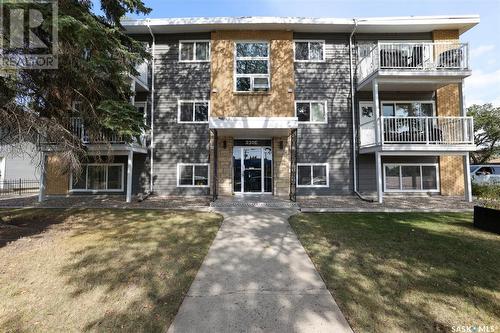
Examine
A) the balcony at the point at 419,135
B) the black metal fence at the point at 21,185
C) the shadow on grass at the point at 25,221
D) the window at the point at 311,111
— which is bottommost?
the shadow on grass at the point at 25,221

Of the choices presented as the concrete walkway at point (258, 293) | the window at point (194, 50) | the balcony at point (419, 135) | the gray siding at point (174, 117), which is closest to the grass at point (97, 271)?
the concrete walkway at point (258, 293)

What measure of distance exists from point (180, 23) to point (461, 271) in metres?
13.7

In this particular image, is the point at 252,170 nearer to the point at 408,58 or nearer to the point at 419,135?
the point at 419,135

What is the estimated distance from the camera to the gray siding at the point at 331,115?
42.6 feet

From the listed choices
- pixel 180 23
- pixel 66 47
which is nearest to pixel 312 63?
pixel 180 23

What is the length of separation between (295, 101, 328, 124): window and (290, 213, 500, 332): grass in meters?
6.82

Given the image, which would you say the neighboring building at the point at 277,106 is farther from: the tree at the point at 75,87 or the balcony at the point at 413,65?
the tree at the point at 75,87

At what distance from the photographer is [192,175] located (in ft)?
42.9

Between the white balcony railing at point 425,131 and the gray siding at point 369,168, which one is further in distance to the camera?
the gray siding at point 369,168

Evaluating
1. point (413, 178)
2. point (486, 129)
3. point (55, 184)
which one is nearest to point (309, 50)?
point (413, 178)

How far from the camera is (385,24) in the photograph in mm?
12695

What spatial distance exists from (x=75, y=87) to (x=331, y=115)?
421 inches

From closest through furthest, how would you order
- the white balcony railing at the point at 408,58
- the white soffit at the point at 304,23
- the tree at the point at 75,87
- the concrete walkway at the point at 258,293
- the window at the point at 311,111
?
the concrete walkway at the point at 258,293, the tree at the point at 75,87, the white balcony railing at the point at 408,58, the white soffit at the point at 304,23, the window at the point at 311,111

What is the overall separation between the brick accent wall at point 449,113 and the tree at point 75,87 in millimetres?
13685
